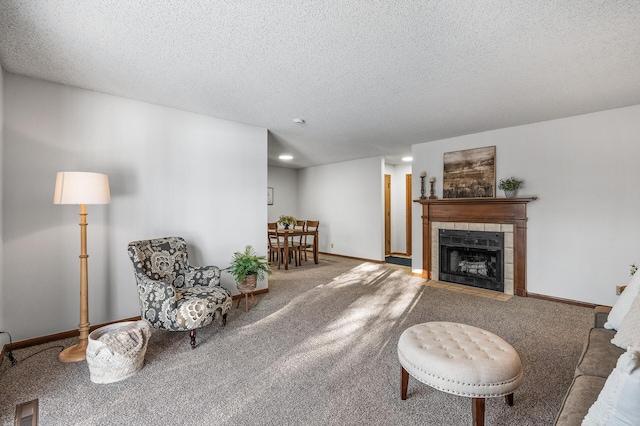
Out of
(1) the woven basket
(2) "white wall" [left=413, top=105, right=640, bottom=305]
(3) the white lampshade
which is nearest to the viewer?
(1) the woven basket

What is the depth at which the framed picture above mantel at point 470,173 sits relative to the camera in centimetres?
470

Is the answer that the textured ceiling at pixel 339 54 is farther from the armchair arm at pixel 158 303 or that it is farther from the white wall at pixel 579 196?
the armchair arm at pixel 158 303

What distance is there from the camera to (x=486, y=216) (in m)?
4.71

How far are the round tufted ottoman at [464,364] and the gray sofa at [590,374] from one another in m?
0.29

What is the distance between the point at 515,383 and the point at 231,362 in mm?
1969

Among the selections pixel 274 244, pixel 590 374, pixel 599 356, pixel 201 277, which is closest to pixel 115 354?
pixel 201 277

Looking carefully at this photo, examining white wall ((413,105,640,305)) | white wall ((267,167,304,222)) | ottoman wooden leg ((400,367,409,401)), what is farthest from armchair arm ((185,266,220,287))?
white wall ((267,167,304,222))

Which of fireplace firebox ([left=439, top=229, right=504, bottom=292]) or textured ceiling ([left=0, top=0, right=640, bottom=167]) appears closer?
textured ceiling ([left=0, top=0, right=640, bottom=167])

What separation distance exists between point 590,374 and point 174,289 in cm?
296

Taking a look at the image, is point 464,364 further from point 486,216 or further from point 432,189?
point 432,189

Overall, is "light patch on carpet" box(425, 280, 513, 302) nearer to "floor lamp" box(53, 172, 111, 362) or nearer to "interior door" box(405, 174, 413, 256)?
"interior door" box(405, 174, 413, 256)

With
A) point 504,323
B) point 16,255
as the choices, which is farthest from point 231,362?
point 504,323

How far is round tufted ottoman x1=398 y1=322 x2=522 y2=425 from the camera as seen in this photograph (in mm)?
1540

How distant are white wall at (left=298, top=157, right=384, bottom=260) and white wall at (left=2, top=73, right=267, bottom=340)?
3502 millimetres
